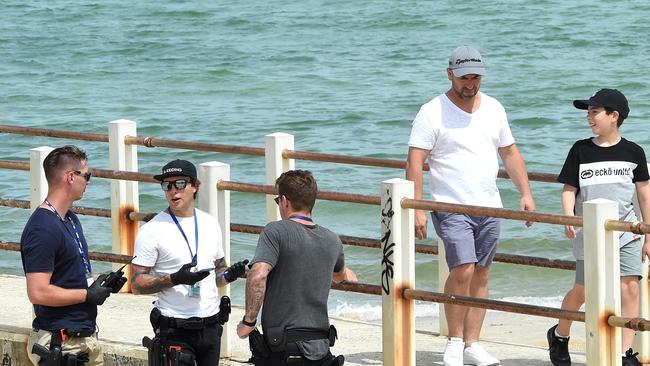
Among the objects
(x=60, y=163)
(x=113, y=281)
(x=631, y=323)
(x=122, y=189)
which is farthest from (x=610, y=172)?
(x=122, y=189)

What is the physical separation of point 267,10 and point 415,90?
1196 centimetres

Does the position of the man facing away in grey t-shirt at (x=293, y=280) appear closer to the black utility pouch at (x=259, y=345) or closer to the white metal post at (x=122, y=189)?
the black utility pouch at (x=259, y=345)

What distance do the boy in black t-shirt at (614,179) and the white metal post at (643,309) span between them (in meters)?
0.18

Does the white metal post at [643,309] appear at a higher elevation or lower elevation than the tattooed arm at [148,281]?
lower

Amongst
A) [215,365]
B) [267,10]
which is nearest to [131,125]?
[215,365]

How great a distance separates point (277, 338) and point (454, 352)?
1.61m

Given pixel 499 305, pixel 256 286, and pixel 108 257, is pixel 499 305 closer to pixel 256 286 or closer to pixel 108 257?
pixel 256 286

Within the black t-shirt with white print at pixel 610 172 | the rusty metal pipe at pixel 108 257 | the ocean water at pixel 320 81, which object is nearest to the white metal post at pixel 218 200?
the rusty metal pipe at pixel 108 257

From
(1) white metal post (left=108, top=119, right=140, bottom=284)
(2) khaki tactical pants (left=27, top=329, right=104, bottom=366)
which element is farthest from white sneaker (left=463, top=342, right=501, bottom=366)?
(1) white metal post (left=108, top=119, right=140, bottom=284)

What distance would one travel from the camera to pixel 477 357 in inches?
306

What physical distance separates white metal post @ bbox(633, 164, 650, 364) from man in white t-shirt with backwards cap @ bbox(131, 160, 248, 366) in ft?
7.53

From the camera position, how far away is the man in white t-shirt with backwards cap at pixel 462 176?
7.69 m

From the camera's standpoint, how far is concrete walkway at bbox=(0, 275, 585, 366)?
8070 millimetres

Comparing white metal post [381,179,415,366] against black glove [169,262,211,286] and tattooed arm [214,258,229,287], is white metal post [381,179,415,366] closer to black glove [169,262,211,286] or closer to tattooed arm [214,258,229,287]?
tattooed arm [214,258,229,287]
